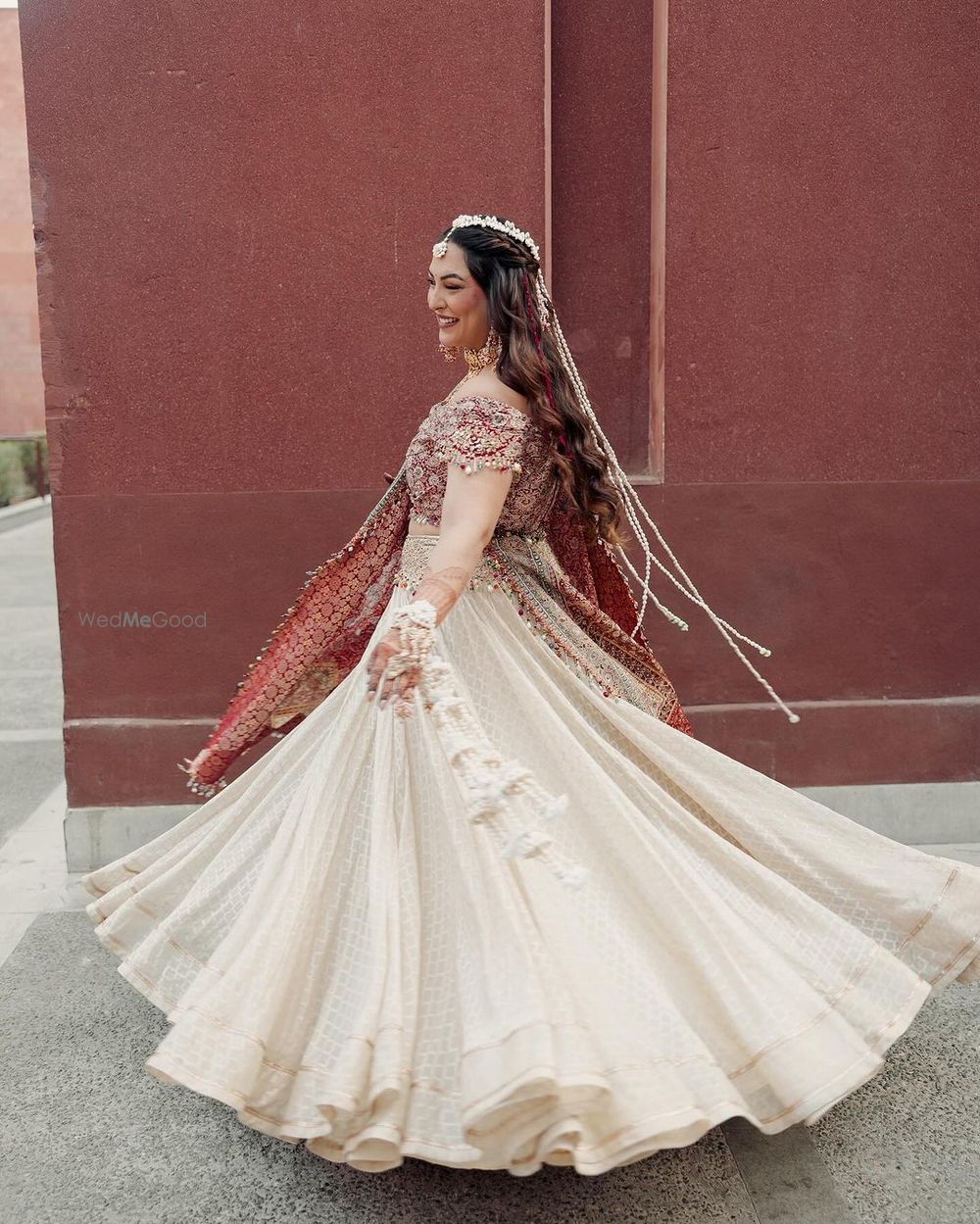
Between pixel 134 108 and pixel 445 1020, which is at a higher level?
pixel 134 108

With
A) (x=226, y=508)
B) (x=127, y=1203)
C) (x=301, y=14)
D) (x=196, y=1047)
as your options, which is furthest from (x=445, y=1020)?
(x=301, y=14)

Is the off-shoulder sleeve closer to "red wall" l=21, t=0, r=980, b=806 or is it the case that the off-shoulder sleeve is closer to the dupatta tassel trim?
the dupatta tassel trim

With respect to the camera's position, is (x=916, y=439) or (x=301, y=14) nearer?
(x=301, y=14)

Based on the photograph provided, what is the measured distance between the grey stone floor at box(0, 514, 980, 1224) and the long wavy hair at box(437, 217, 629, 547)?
155 cm

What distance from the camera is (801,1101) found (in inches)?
82.4

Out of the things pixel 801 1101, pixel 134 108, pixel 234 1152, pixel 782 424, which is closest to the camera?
pixel 801 1101

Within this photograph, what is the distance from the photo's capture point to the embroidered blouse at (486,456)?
8.17 ft

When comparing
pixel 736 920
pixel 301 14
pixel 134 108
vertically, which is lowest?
pixel 736 920

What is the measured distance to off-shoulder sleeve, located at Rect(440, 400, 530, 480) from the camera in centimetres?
247

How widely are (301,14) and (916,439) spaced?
2640 millimetres

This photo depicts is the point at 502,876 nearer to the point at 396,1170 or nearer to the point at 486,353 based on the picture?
the point at 396,1170

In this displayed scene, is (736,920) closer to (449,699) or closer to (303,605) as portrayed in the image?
(449,699)

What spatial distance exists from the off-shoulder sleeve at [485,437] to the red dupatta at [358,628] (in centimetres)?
36

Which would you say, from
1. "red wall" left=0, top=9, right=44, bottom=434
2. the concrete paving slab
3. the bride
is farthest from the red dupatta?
"red wall" left=0, top=9, right=44, bottom=434
